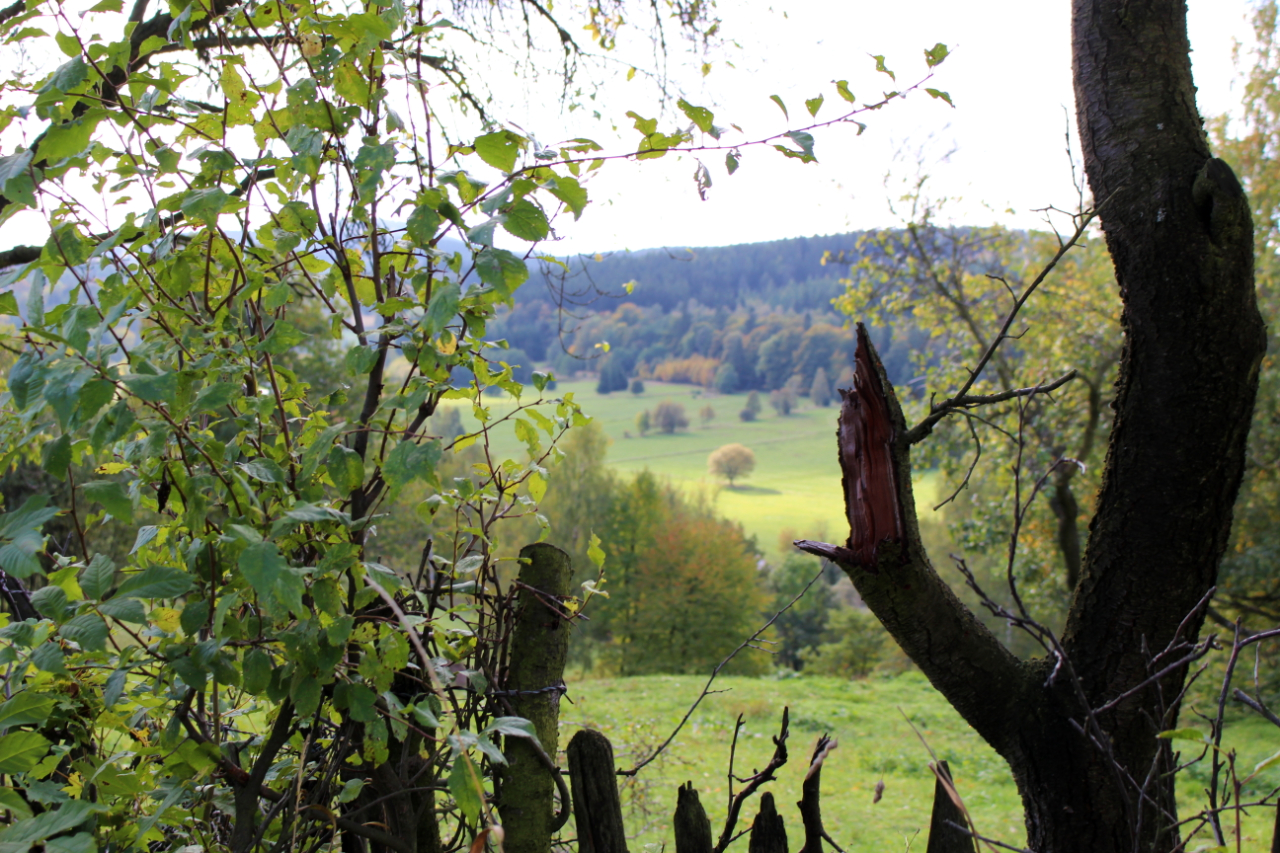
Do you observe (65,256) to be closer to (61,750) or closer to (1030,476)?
(61,750)

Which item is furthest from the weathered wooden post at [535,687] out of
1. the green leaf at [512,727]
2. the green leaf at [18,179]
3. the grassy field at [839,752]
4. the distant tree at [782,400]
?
the distant tree at [782,400]

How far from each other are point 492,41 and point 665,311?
54.7m

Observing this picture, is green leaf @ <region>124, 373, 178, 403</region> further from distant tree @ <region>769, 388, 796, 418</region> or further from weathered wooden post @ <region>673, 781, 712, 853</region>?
distant tree @ <region>769, 388, 796, 418</region>

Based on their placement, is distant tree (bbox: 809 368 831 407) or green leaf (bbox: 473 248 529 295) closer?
green leaf (bbox: 473 248 529 295)

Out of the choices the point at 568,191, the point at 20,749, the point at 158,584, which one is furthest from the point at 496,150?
the point at 20,749

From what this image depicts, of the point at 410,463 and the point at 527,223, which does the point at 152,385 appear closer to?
the point at 410,463

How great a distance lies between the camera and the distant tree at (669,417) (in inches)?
2623

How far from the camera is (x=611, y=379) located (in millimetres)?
69625

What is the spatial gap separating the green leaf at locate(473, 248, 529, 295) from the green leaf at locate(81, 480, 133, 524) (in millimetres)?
433

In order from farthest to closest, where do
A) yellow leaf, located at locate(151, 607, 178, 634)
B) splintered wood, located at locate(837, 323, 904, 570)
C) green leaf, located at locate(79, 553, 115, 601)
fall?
1. splintered wood, located at locate(837, 323, 904, 570)
2. yellow leaf, located at locate(151, 607, 178, 634)
3. green leaf, located at locate(79, 553, 115, 601)

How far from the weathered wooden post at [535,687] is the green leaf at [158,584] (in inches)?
29.6

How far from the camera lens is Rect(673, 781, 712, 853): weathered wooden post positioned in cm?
157

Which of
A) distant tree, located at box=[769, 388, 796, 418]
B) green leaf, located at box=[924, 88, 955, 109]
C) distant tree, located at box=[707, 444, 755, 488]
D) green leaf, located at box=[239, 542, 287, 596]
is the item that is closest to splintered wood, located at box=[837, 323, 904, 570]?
green leaf, located at box=[924, 88, 955, 109]

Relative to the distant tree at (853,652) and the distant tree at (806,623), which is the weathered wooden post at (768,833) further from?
the distant tree at (806,623)
